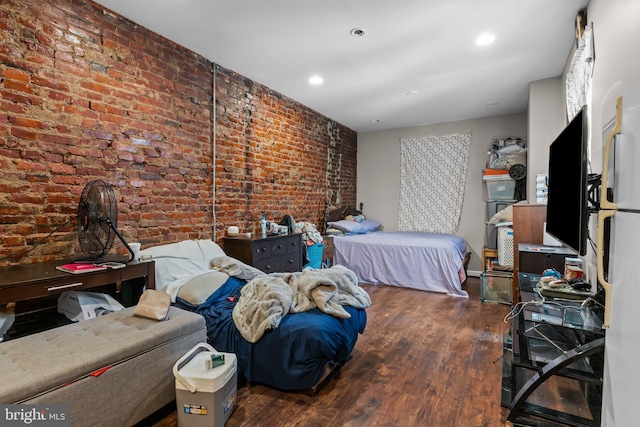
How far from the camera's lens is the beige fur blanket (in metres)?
1.92

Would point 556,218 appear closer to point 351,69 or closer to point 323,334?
point 323,334

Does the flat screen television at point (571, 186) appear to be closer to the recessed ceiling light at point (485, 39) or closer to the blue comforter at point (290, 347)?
the recessed ceiling light at point (485, 39)

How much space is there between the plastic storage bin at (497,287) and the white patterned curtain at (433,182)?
1.64 meters

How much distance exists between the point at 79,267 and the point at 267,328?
1135 millimetres

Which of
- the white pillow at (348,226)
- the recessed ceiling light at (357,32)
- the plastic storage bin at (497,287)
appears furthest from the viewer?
the white pillow at (348,226)

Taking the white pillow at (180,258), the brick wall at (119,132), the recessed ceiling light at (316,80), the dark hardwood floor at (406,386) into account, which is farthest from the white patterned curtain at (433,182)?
the white pillow at (180,258)

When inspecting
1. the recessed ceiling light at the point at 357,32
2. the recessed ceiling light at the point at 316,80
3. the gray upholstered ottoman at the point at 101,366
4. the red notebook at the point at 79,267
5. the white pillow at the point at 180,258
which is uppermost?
the recessed ceiling light at the point at 316,80

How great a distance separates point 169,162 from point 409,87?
9.20 feet

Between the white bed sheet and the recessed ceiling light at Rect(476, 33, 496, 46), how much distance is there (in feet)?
7.69

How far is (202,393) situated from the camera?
1478mm

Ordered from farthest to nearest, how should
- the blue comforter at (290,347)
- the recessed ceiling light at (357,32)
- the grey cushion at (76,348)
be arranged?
the recessed ceiling light at (357,32), the blue comforter at (290,347), the grey cushion at (76,348)

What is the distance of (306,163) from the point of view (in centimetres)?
459

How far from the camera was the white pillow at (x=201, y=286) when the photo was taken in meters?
2.22

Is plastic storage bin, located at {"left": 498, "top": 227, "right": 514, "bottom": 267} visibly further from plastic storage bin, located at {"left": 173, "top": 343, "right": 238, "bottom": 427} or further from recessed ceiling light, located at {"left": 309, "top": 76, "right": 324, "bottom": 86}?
plastic storage bin, located at {"left": 173, "top": 343, "right": 238, "bottom": 427}
